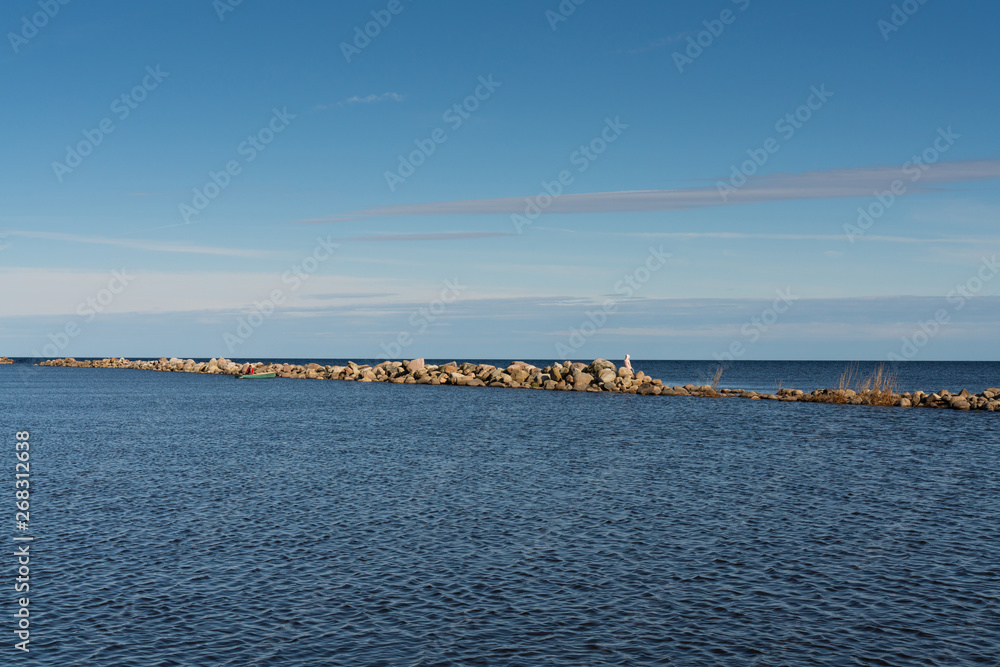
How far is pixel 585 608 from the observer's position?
16016 mm

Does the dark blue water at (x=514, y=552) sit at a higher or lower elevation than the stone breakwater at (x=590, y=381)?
lower

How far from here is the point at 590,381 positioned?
287 ft

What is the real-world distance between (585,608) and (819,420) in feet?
143

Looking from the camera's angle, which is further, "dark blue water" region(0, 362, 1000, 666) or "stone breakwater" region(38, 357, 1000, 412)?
"stone breakwater" region(38, 357, 1000, 412)

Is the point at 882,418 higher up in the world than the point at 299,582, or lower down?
higher up

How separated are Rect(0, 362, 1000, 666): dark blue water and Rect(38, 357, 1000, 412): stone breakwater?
941 inches

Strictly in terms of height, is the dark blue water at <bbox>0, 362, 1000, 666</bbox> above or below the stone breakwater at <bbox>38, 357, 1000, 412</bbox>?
below

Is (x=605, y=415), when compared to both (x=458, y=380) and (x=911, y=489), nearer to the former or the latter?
(x=911, y=489)

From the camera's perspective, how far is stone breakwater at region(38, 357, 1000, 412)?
65312 mm

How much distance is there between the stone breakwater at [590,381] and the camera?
6531 centimetres

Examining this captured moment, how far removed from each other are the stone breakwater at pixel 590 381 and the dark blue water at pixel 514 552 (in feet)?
78.4

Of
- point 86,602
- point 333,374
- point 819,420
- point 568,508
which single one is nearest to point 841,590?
point 568,508

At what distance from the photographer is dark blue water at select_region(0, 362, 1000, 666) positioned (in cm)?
1416

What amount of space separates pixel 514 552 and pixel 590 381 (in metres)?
68.0
